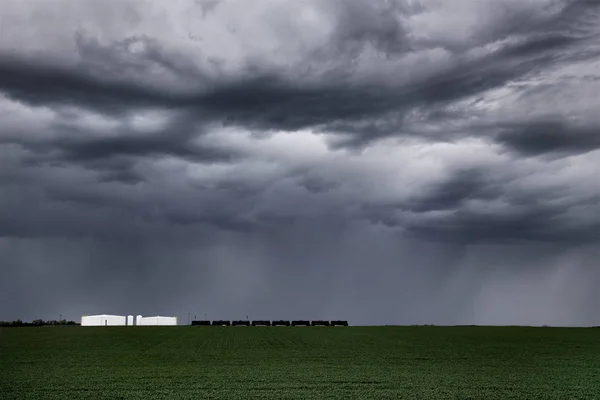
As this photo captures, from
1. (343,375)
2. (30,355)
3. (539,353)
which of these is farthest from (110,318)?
(343,375)

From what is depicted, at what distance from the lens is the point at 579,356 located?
200 ft

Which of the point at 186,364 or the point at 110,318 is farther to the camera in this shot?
the point at 110,318

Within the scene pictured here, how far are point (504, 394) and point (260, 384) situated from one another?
40.5 ft

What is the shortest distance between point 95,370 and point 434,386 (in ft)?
73.6

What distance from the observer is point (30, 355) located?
60.5 metres

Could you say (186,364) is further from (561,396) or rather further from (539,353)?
(539,353)

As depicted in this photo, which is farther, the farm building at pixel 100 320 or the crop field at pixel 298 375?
the farm building at pixel 100 320

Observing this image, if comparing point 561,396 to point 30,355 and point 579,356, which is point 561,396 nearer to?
point 579,356

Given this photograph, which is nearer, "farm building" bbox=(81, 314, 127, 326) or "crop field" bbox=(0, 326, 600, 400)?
"crop field" bbox=(0, 326, 600, 400)

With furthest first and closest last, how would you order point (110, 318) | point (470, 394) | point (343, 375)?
point (110, 318) < point (343, 375) < point (470, 394)

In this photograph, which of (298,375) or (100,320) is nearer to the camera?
(298,375)

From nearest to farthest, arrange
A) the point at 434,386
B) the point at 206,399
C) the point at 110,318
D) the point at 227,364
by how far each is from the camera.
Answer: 1. the point at 206,399
2. the point at 434,386
3. the point at 227,364
4. the point at 110,318

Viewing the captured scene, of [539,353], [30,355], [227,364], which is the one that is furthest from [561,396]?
[30,355]

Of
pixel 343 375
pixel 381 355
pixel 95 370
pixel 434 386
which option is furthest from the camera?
pixel 381 355
